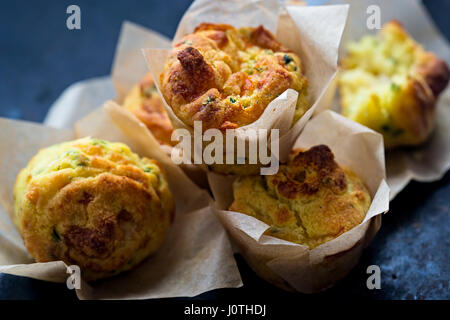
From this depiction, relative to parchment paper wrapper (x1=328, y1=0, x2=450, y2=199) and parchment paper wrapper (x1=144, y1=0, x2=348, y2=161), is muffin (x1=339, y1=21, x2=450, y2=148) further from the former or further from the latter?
parchment paper wrapper (x1=144, y1=0, x2=348, y2=161)

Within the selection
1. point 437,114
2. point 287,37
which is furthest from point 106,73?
point 437,114

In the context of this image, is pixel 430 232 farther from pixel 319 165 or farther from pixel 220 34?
pixel 220 34

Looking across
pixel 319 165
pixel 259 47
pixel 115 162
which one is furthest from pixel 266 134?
pixel 115 162

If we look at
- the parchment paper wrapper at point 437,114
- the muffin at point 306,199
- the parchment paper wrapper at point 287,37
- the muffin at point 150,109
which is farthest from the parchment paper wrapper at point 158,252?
the parchment paper wrapper at point 437,114

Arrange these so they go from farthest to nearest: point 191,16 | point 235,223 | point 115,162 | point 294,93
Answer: point 191,16, point 115,162, point 235,223, point 294,93

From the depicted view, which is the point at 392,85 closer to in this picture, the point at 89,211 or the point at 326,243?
the point at 326,243

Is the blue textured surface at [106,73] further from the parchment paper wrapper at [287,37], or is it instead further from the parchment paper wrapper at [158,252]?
the parchment paper wrapper at [287,37]

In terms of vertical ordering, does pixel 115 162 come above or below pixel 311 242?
above
